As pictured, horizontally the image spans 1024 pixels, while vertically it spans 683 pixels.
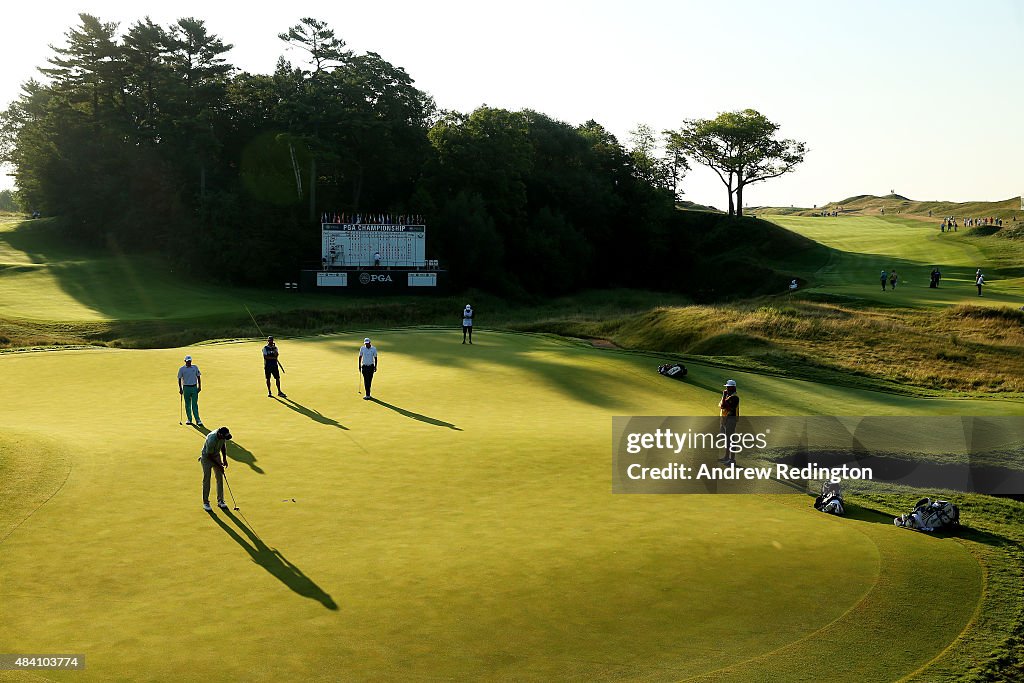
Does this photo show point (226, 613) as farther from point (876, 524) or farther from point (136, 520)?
point (876, 524)

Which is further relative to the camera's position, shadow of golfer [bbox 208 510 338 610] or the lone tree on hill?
the lone tree on hill

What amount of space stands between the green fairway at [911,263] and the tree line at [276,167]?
20.3 metres

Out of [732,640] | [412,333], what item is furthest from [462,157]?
[732,640]

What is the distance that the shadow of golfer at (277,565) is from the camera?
12969 mm

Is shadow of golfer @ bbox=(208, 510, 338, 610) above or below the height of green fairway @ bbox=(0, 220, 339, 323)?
below

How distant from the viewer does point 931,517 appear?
16812 mm

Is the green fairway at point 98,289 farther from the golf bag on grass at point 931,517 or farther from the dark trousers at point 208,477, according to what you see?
the golf bag on grass at point 931,517

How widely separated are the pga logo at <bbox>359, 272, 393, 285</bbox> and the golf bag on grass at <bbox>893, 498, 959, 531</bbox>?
200 feet

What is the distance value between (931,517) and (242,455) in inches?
637

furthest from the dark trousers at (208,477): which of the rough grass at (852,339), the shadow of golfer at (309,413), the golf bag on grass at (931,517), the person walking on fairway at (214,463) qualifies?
the rough grass at (852,339)

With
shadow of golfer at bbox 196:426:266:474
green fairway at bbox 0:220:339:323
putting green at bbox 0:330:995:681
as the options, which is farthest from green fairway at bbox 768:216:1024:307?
shadow of golfer at bbox 196:426:266:474

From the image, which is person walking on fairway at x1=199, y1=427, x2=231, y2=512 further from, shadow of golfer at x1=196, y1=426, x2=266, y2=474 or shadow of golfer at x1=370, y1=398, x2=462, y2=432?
shadow of golfer at x1=370, y1=398, x2=462, y2=432

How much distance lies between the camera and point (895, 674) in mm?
11148

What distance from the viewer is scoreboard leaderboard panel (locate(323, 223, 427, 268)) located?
74000mm
